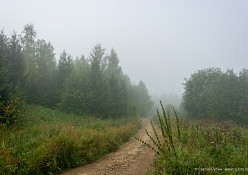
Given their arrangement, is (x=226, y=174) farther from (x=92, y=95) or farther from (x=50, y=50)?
(x=50, y=50)

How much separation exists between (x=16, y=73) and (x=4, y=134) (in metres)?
14.6

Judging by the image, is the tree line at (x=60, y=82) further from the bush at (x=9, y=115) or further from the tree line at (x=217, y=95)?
the tree line at (x=217, y=95)

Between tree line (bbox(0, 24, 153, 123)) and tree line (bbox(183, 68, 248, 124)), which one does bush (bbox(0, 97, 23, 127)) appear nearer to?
tree line (bbox(0, 24, 153, 123))

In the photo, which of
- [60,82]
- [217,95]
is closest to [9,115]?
[60,82]

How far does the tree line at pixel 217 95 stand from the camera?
19516mm

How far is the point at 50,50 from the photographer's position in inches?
1016

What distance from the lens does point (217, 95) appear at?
845 inches

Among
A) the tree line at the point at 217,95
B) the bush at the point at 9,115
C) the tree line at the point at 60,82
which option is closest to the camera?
the bush at the point at 9,115

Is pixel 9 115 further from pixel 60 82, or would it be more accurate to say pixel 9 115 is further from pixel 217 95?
pixel 217 95

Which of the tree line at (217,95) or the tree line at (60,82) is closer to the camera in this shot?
the tree line at (60,82)

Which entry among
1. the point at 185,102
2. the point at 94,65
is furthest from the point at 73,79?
the point at 185,102

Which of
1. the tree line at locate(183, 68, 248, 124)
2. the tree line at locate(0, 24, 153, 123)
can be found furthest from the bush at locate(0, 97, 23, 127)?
the tree line at locate(183, 68, 248, 124)

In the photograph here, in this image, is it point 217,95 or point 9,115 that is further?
point 217,95

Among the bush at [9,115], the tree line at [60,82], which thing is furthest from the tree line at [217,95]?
the bush at [9,115]
